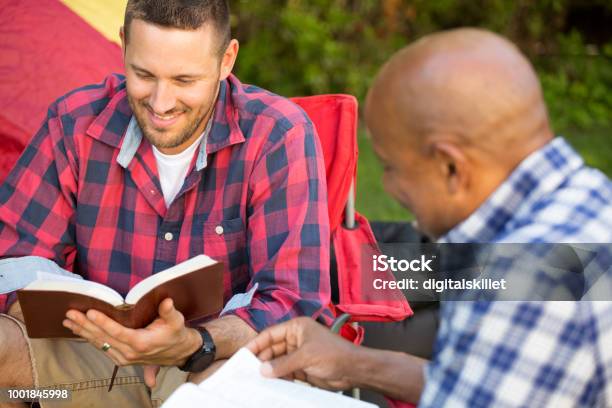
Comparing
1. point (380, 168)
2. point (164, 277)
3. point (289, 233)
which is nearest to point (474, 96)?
point (164, 277)

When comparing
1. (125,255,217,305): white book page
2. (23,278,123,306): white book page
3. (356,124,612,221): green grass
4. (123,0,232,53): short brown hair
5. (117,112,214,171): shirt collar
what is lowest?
(356,124,612,221): green grass

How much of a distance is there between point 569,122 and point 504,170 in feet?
17.2

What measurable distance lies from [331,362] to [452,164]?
0.63 meters

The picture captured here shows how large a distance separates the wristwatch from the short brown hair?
2.76 feet

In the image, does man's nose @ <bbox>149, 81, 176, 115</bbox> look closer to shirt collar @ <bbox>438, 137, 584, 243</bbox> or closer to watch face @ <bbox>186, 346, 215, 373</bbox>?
watch face @ <bbox>186, 346, 215, 373</bbox>

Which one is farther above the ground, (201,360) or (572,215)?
(572,215)

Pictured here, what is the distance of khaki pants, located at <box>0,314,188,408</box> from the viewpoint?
2.25 m

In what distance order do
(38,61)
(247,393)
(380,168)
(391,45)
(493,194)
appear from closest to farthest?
(493,194), (247,393), (38,61), (380,168), (391,45)

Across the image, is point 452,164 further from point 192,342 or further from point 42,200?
point 42,200

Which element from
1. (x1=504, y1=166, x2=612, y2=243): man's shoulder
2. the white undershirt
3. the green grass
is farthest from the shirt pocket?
the green grass

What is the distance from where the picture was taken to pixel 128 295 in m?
1.97

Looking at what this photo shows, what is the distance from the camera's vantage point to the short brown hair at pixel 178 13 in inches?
90.5

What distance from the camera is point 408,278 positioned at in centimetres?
307

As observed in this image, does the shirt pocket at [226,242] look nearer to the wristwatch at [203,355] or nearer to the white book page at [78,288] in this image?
the wristwatch at [203,355]
